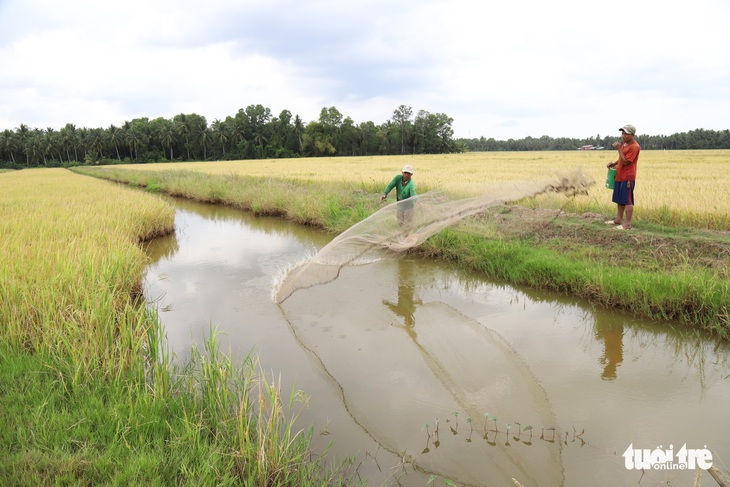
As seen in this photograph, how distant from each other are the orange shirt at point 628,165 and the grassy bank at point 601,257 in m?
0.79

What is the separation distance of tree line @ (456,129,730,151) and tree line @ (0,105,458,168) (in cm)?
1790

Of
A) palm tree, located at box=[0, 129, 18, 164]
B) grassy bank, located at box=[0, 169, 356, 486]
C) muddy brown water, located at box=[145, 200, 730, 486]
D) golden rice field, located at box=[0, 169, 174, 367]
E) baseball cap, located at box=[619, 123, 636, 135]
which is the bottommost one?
muddy brown water, located at box=[145, 200, 730, 486]

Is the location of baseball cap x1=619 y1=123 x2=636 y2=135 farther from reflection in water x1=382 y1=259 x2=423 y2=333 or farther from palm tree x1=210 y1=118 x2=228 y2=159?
palm tree x1=210 y1=118 x2=228 y2=159

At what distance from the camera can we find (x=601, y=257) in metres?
5.71

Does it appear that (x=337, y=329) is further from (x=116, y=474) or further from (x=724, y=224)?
(x=724, y=224)

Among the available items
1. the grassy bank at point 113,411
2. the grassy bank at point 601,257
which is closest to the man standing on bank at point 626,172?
the grassy bank at point 601,257

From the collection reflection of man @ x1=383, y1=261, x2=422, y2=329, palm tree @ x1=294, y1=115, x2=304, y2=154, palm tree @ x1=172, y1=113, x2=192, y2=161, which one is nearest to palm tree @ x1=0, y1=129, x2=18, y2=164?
palm tree @ x1=172, y1=113, x2=192, y2=161

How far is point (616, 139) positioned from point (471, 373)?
8605 centimetres

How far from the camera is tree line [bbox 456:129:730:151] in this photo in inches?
2571

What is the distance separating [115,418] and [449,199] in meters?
4.20

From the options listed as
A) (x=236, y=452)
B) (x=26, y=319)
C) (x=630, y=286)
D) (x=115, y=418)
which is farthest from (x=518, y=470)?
(x=26, y=319)

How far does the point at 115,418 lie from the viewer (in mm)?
2307

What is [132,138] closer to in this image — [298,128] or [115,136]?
[115,136]

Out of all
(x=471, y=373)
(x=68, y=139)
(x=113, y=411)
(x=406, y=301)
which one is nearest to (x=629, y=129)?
(x=406, y=301)
